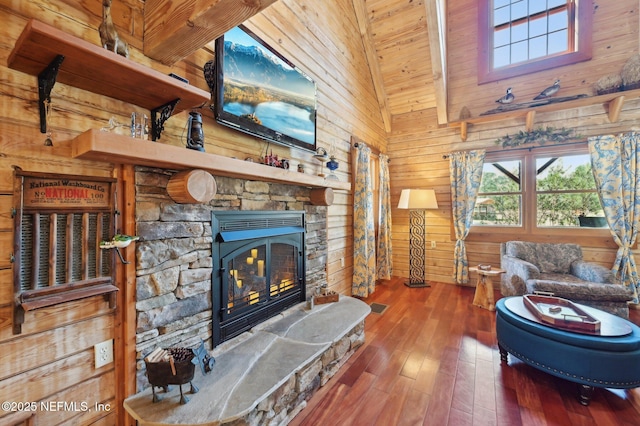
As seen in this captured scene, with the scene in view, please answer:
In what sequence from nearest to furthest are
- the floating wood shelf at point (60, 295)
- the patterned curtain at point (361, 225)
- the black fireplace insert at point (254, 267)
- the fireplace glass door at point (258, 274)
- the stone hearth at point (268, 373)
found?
the floating wood shelf at point (60, 295) → the stone hearth at point (268, 373) → the black fireplace insert at point (254, 267) → the fireplace glass door at point (258, 274) → the patterned curtain at point (361, 225)

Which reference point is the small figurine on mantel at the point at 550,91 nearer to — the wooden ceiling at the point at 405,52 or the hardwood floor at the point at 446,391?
the wooden ceiling at the point at 405,52

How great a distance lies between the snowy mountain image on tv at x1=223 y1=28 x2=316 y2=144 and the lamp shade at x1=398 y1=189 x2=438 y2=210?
7.42 ft

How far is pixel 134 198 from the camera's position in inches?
50.6

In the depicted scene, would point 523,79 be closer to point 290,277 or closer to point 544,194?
point 544,194

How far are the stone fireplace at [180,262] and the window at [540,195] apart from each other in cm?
379

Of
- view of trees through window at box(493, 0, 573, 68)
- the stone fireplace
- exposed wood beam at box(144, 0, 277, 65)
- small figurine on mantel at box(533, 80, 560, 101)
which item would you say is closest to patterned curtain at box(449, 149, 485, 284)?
small figurine on mantel at box(533, 80, 560, 101)

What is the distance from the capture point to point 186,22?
111cm

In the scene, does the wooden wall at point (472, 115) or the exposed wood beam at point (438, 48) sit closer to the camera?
the exposed wood beam at point (438, 48)

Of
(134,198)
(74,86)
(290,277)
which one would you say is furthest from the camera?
(290,277)

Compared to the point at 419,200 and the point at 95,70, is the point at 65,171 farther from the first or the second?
the point at 419,200

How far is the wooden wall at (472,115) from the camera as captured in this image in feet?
11.1

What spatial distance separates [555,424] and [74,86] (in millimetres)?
3130

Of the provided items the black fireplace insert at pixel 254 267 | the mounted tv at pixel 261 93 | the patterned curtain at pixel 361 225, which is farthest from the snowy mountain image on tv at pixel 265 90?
the patterned curtain at pixel 361 225

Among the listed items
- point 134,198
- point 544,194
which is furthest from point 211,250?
point 544,194
